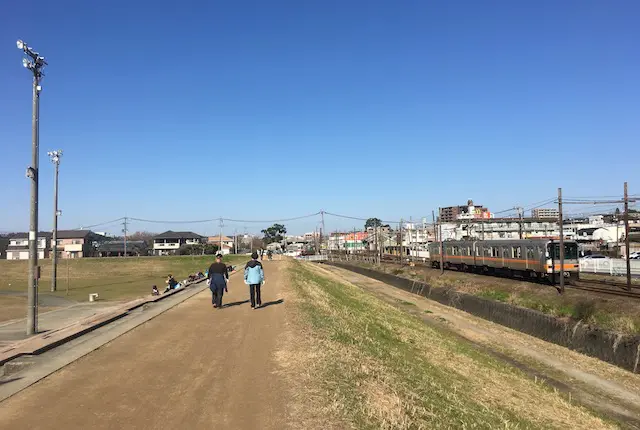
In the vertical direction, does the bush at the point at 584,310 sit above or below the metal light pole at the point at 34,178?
below

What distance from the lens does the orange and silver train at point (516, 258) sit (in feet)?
92.8

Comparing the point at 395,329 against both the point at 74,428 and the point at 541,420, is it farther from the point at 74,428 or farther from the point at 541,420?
the point at 74,428

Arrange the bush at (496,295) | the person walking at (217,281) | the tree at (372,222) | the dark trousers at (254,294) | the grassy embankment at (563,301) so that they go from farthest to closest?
the tree at (372,222), the bush at (496,295), the grassy embankment at (563,301), the person walking at (217,281), the dark trousers at (254,294)

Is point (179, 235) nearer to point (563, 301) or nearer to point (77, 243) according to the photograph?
point (77, 243)

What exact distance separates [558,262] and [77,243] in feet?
335

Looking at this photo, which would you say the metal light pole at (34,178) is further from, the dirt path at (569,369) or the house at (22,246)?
the house at (22,246)

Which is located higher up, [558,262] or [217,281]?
[217,281]

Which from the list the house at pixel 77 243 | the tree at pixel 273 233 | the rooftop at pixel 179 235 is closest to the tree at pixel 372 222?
the tree at pixel 273 233

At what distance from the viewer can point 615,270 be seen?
104 ft

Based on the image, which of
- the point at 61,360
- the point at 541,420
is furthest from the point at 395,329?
the point at 61,360

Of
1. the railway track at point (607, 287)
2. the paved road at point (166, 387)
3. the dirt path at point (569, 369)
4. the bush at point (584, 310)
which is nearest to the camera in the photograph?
the paved road at point (166, 387)

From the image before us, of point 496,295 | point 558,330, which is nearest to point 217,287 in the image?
point 558,330

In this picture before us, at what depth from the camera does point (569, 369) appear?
14.4 meters

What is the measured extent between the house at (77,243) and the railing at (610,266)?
9597 cm
